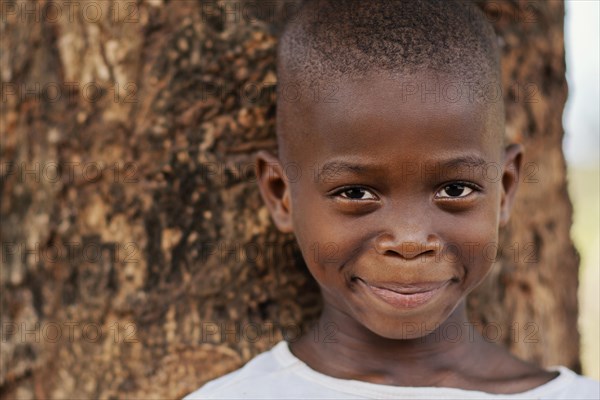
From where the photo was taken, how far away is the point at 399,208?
1.86 m

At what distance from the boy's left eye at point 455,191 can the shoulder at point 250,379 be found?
632 millimetres

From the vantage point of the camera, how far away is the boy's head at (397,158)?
72.6 inches

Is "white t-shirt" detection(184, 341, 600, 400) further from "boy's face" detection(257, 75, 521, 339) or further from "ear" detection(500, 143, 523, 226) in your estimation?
"ear" detection(500, 143, 523, 226)

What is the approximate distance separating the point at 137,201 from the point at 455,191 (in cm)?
92

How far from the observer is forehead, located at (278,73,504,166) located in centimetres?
184

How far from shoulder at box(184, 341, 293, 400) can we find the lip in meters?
0.41

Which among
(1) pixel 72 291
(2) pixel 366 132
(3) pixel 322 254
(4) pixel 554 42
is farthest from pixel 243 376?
(4) pixel 554 42

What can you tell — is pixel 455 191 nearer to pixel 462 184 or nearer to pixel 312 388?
pixel 462 184

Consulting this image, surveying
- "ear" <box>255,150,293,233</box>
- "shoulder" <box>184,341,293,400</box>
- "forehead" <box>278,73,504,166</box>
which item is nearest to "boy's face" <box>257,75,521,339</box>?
"forehead" <box>278,73,504,166</box>

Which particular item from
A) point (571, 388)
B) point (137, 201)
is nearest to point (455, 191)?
point (571, 388)

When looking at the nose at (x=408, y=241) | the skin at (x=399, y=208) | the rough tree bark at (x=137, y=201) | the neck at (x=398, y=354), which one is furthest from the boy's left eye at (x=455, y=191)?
the rough tree bark at (x=137, y=201)

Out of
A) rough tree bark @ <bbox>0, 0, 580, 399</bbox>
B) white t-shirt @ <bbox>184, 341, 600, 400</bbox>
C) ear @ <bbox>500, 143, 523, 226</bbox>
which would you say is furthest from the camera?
rough tree bark @ <bbox>0, 0, 580, 399</bbox>

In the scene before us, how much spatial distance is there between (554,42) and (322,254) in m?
1.24

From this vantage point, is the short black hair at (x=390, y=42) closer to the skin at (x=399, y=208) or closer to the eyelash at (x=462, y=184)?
the skin at (x=399, y=208)
